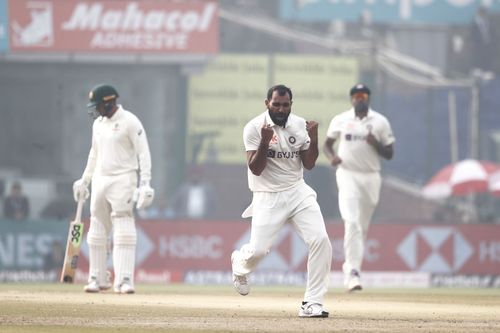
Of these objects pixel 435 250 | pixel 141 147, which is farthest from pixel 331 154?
pixel 435 250

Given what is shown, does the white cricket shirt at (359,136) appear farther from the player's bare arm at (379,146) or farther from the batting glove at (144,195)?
the batting glove at (144,195)

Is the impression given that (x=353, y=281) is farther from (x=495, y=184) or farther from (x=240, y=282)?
(x=495, y=184)

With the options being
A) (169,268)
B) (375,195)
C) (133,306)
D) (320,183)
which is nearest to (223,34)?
(320,183)

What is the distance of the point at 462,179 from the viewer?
28922mm

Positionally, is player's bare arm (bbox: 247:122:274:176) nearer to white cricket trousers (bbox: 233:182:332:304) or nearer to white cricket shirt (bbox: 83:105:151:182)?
white cricket trousers (bbox: 233:182:332:304)

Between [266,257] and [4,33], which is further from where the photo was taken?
[4,33]

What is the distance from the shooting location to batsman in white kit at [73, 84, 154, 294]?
17031mm

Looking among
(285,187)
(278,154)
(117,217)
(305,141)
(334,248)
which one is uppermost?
(305,141)

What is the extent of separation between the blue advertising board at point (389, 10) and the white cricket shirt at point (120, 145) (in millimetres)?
14928

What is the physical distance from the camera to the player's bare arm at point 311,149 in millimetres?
13688

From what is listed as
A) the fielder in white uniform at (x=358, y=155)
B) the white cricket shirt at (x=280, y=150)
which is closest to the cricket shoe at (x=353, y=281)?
the fielder in white uniform at (x=358, y=155)

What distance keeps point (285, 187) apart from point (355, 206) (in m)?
5.10

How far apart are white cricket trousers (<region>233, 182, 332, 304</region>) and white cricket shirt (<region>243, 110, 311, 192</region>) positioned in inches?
3.2

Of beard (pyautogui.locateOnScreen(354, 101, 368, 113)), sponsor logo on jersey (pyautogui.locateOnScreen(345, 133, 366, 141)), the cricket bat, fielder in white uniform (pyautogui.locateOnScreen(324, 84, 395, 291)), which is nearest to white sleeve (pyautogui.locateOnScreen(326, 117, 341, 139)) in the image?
fielder in white uniform (pyautogui.locateOnScreen(324, 84, 395, 291))
